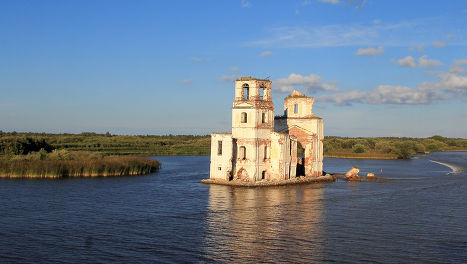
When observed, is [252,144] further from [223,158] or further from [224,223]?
[224,223]

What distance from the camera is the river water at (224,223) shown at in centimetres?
1623

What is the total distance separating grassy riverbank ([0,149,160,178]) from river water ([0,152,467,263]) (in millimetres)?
1867

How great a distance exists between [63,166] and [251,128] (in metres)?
15.1

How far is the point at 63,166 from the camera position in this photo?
37.0 metres

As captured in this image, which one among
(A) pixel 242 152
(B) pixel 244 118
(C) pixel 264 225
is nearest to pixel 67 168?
(A) pixel 242 152

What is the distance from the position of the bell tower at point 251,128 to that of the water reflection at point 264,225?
2.57m

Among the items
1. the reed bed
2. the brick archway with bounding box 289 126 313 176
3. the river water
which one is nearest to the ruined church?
the river water

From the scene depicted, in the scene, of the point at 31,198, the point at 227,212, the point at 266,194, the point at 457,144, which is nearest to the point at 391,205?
the point at 266,194

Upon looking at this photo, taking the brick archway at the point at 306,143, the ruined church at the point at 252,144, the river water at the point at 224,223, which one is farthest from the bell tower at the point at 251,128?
the brick archway at the point at 306,143

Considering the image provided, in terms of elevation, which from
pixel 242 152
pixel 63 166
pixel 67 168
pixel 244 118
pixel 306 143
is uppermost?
pixel 244 118

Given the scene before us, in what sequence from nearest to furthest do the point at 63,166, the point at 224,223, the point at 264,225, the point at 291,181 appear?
the point at 264,225 < the point at 224,223 < the point at 291,181 < the point at 63,166

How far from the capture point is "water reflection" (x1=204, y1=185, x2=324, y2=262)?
16500mm

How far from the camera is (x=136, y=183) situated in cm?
3559

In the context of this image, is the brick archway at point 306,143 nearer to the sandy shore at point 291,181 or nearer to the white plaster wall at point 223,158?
the sandy shore at point 291,181
